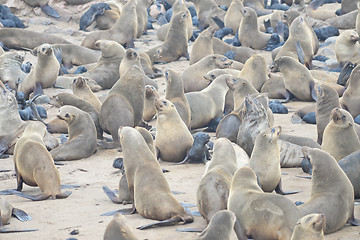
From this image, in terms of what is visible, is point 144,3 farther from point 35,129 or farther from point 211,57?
point 35,129

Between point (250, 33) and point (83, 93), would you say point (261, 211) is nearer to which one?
point (83, 93)

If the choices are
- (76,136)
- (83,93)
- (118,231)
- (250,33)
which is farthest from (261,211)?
(250,33)

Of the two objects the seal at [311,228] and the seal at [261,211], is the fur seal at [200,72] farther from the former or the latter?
the seal at [311,228]

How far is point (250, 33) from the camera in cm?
1456

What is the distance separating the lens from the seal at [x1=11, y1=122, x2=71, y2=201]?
6.38 meters

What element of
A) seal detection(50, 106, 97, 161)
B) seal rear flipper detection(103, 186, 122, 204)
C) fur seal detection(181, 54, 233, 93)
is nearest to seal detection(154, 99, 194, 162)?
seal detection(50, 106, 97, 161)

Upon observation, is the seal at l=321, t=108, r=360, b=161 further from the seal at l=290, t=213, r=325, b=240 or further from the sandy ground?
the seal at l=290, t=213, r=325, b=240

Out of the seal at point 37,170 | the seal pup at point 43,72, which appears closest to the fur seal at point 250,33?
the seal pup at point 43,72

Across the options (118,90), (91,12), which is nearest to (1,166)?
(118,90)

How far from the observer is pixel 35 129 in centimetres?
709

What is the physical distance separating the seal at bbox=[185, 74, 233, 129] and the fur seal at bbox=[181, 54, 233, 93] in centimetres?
128

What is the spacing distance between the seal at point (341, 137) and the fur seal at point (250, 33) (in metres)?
7.86

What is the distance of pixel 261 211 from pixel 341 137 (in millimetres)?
2283

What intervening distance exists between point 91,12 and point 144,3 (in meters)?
1.41
